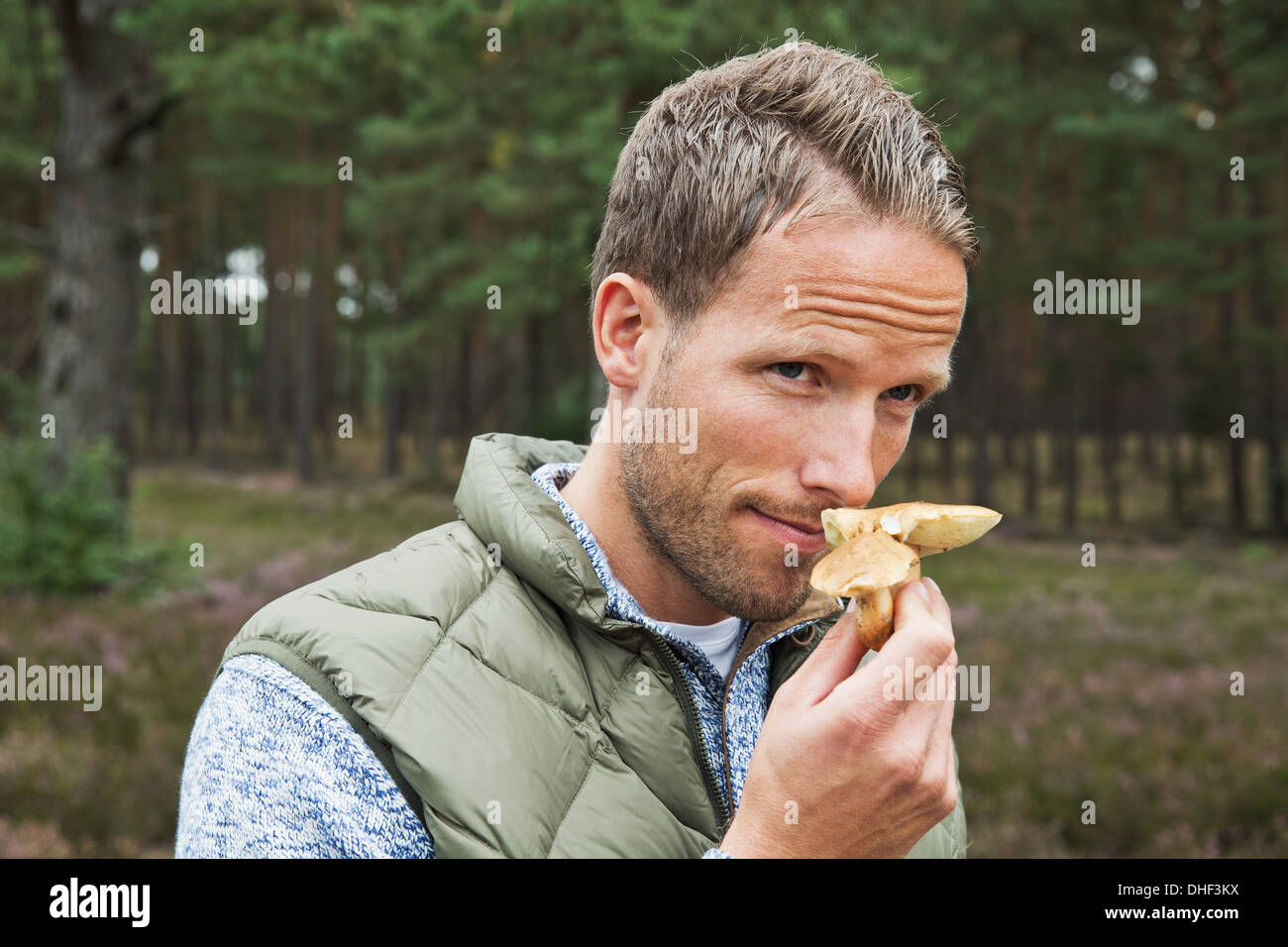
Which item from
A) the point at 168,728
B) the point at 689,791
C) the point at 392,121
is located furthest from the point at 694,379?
the point at 392,121

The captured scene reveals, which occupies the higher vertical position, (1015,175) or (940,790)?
(1015,175)

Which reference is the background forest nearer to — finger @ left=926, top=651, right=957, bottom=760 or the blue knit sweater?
finger @ left=926, top=651, right=957, bottom=760

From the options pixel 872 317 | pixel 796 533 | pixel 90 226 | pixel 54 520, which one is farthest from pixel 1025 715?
pixel 90 226

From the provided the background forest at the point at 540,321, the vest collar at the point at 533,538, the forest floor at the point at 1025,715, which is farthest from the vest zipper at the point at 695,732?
the forest floor at the point at 1025,715

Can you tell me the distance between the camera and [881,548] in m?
1.86

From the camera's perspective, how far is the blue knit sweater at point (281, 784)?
1.56 metres

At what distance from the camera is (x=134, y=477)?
105 ft

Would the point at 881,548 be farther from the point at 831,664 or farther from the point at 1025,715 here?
the point at 1025,715

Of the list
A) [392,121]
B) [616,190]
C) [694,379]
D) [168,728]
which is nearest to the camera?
[694,379]

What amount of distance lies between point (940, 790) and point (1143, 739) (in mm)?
7086

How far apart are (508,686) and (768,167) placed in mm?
1158

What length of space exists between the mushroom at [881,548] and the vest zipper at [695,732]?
33 cm
